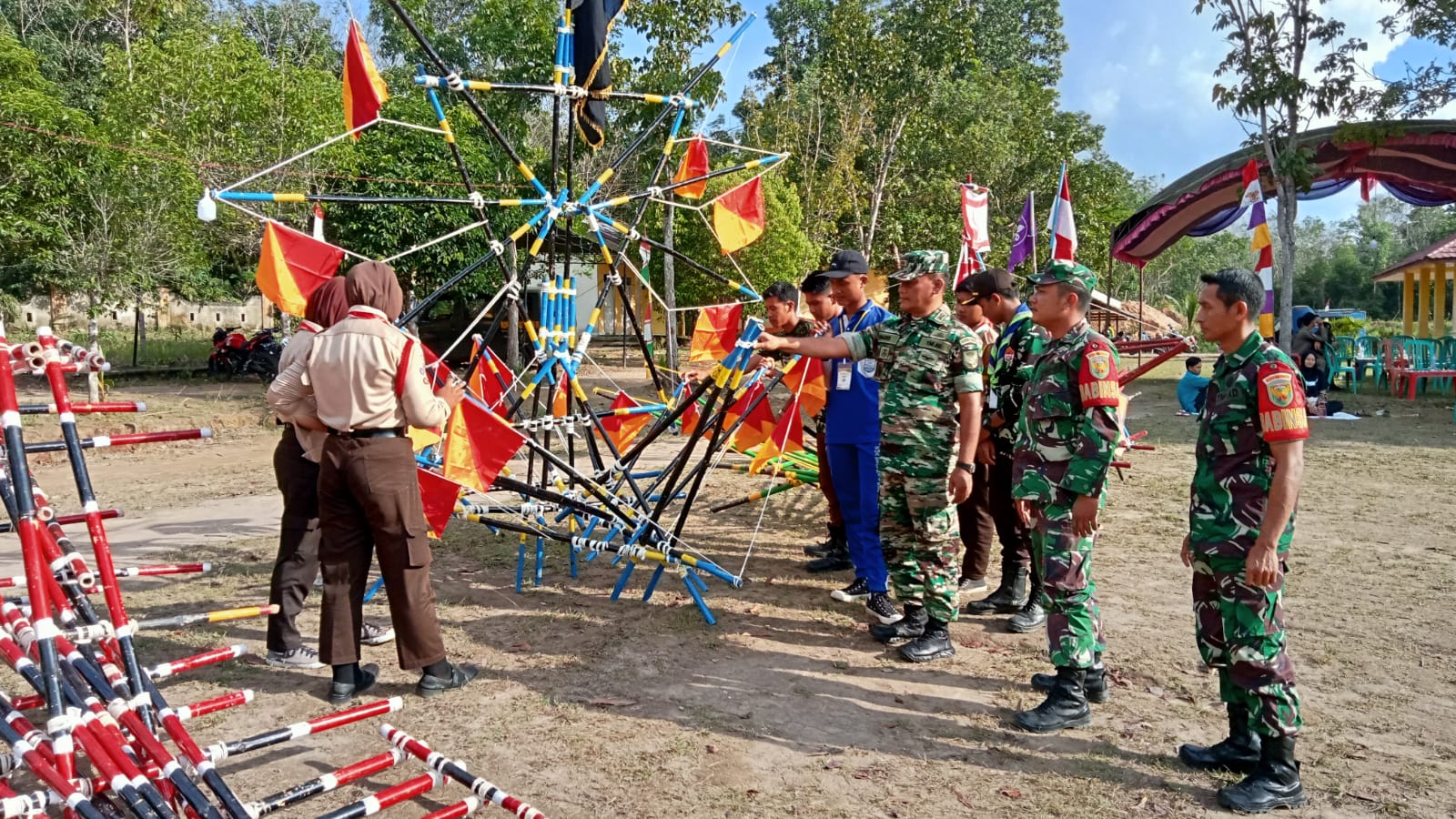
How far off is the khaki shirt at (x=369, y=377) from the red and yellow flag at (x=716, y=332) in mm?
2814

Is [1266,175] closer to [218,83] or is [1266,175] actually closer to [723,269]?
[723,269]

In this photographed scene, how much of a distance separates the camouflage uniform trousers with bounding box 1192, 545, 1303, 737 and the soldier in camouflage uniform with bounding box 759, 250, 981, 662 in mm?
1134

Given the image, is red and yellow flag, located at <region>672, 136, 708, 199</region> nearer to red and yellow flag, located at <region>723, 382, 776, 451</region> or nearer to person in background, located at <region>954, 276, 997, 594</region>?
red and yellow flag, located at <region>723, 382, 776, 451</region>

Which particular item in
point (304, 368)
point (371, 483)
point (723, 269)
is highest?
point (723, 269)

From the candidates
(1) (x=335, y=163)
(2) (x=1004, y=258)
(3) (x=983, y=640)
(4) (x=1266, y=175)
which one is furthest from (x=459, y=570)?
(2) (x=1004, y=258)

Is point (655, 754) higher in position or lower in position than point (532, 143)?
lower

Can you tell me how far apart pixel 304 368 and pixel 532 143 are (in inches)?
716

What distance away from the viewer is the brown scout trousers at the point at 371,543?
3.35 metres

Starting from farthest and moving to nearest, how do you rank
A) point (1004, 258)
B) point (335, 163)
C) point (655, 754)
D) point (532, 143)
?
1. point (1004, 258)
2. point (532, 143)
3. point (335, 163)
4. point (655, 754)

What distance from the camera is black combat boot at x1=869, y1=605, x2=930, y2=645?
4062mm

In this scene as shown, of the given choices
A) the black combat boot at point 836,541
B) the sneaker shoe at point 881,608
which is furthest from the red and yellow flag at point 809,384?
the sneaker shoe at point 881,608

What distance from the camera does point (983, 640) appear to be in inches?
164

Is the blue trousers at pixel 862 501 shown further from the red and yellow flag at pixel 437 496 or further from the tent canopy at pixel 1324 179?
the tent canopy at pixel 1324 179

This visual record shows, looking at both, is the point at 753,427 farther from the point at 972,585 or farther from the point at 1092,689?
the point at 1092,689
